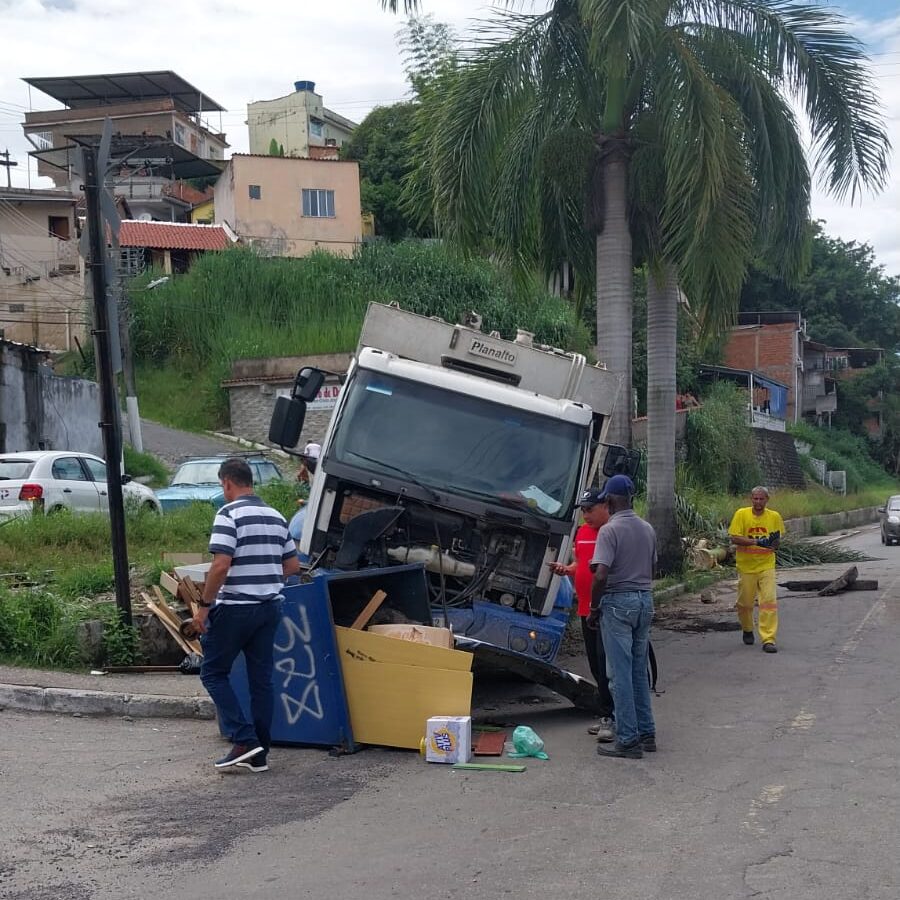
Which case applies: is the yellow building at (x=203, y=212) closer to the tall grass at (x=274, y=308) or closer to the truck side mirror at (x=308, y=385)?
the tall grass at (x=274, y=308)

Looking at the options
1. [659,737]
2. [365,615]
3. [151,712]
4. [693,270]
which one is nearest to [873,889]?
[659,737]

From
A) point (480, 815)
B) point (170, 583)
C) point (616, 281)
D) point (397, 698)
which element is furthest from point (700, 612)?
point (480, 815)

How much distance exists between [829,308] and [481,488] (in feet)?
211

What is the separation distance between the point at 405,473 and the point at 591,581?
191cm

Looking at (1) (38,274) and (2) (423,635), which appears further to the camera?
(1) (38,274)

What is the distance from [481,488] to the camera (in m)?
9.45

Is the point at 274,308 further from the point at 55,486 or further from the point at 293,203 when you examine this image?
the point at 55,486

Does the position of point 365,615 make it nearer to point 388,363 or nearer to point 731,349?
point 388,363

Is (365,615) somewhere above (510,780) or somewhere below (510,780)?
above

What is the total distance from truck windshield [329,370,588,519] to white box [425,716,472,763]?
8.00 ft

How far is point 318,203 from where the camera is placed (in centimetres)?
A: 5228

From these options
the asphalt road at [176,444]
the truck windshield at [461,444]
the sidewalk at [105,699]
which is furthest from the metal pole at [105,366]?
the asphalt road at [176,444]

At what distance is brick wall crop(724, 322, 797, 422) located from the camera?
5996cm

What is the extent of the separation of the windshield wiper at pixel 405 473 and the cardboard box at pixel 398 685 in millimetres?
1784
